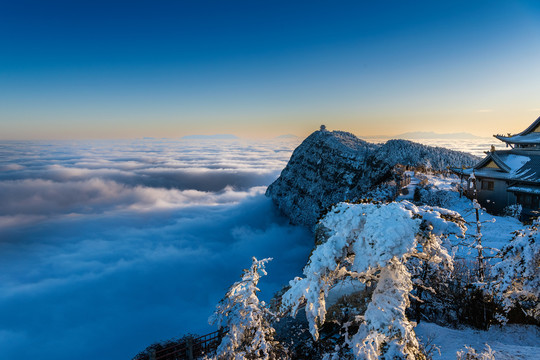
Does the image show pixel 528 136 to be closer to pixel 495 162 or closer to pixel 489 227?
pixel 495 162

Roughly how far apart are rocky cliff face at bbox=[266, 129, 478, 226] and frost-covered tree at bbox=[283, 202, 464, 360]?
2682 centimetres

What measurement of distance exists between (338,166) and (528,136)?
835 inches

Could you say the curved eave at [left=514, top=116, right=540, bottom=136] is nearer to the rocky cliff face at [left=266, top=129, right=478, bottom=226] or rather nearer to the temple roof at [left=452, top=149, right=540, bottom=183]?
the temple roof at [left=452, top=149, right=540, bottom=183]

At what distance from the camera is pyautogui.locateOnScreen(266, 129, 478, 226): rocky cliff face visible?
35375 millimetres

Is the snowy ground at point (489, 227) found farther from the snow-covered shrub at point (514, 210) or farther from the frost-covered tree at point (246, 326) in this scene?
the frost-covered tree at point (246, 326)

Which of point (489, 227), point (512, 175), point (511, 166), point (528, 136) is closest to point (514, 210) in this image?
point (512, 175)

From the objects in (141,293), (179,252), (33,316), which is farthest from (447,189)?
(33,316)

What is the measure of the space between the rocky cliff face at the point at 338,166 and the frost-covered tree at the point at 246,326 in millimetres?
25010

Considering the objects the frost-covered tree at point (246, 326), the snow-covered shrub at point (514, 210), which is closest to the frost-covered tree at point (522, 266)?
the frost-covered tree at point (246, 326)

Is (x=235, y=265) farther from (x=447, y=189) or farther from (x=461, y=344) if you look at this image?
(x=461, y=344)

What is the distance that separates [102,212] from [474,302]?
330 ft

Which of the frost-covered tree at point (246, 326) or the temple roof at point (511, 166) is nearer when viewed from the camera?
the frost-covered tree at point (246, 326)

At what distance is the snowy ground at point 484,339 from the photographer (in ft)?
28.4

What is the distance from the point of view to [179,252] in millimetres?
48469
